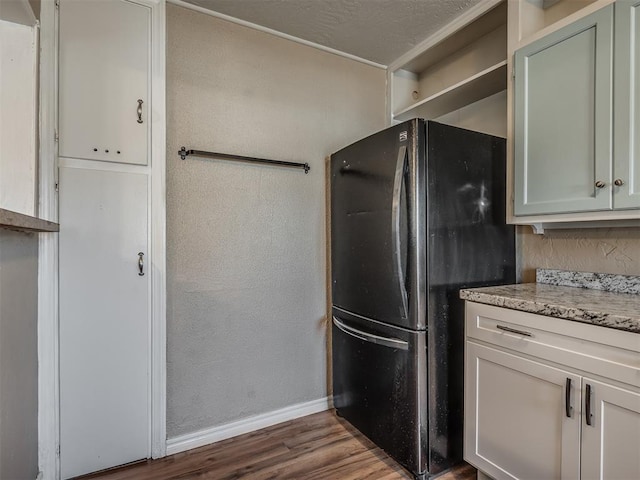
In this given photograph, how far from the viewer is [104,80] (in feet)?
5.44

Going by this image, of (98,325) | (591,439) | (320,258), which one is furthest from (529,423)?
(98,325)

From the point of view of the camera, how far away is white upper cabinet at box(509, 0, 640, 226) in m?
1.26

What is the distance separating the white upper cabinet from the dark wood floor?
1.34 m

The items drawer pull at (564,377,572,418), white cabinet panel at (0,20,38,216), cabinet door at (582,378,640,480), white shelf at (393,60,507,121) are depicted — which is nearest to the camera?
cabinet door at (582,378,640,480)

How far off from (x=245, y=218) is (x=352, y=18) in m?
1.28

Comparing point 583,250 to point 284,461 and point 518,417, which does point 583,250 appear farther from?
point 284,461

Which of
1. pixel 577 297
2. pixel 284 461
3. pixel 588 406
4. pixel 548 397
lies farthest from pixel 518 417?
pixel 284 461

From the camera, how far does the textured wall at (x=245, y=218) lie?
1.87m

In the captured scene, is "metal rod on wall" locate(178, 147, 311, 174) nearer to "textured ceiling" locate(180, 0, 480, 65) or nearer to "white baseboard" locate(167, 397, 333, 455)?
"textured ceiling" locate(180, 0, 480, 65)

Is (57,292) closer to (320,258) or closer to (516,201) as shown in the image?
(320,258)

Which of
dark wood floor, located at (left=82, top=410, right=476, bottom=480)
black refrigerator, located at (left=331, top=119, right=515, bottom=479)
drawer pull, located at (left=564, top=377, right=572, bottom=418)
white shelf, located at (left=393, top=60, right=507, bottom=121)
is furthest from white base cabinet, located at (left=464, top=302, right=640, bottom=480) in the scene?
white shelf, located at (left=393, top=60, right=507, bottom=121)

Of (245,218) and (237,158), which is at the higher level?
(237,158)

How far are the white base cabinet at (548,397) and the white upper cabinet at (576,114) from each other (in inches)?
20.2

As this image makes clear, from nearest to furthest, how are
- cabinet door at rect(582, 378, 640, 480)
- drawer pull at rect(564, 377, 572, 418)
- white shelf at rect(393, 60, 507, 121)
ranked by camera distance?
cabinet door at rect(582, 378, 640, 480), drawer pull at rect(564, 377, 572, 418), white shelf at rect(393, 60, 507, 121)
